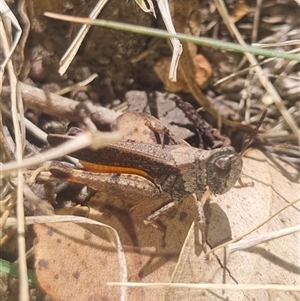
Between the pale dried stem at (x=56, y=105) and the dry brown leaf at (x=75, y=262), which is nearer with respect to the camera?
the dry brown leaf at (x=75, y=262)

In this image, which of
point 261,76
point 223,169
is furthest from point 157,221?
point 261,76

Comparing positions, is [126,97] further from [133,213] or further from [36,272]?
[36,272]

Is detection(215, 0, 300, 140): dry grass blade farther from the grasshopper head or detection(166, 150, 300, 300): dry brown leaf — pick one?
the grasshopper head

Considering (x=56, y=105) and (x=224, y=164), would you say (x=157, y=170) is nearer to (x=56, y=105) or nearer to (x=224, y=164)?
(x=224, y=164)

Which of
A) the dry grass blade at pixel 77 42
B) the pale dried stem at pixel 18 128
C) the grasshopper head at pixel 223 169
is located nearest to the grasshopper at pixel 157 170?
the grasshopper head at pixel 223 169

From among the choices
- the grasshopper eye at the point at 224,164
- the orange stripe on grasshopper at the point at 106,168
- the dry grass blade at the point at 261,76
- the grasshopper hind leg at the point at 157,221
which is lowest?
the grasshopper hind leg at the point at 157,221

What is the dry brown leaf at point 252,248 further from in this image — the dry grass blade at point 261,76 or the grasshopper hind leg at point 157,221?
the dry grass blade at point 261,76

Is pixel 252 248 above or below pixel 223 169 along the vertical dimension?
below

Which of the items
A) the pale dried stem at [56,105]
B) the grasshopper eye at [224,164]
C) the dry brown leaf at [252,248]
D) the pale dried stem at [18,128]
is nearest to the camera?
the pale dried stem at [18,128]
